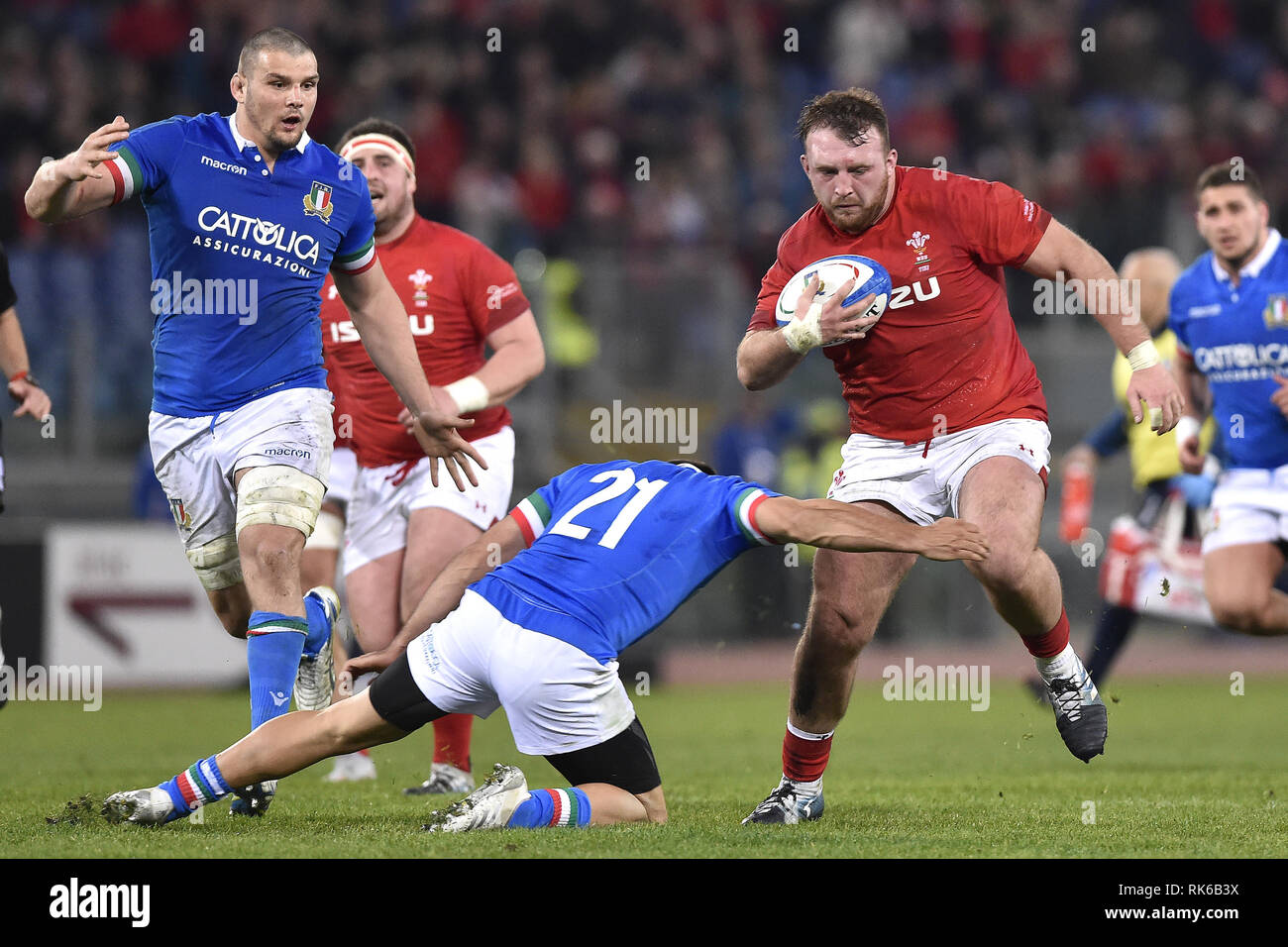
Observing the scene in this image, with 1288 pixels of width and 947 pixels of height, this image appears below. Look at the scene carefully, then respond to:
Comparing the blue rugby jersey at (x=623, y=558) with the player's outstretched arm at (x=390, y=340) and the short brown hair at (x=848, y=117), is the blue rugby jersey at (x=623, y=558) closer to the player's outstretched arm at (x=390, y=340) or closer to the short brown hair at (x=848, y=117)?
the player's outstretched arm at (x=390, y=340)

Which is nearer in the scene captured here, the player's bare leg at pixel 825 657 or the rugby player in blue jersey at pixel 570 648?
the rugby player in blue jersey at pixel 570 648

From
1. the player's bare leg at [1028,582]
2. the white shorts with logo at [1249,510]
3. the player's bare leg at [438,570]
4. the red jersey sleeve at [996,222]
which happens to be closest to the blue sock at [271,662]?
the player's bare leg at [438,570]

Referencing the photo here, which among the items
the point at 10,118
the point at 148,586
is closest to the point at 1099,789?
the point at 148,586

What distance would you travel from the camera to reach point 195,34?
1566cm

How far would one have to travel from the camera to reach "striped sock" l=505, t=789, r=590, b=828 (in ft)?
17.0

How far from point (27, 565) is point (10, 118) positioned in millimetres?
5428

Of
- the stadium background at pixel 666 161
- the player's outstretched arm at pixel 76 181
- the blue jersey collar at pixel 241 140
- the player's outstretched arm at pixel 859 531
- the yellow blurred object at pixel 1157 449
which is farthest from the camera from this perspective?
the stadium background at pixel 666 161

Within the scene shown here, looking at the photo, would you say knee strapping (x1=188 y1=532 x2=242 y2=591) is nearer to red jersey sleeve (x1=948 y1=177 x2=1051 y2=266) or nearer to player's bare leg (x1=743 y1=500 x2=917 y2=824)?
player's bare leg (x1=743 y1=500 x2=917 y2=824)

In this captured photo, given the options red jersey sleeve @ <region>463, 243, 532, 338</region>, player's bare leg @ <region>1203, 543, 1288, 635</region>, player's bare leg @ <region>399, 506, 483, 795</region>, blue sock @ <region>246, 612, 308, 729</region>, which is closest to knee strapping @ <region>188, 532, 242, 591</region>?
blue sock @ <region>246, 612, 308, 729</region>

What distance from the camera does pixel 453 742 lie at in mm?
7238

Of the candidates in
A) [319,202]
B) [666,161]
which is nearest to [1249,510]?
[319,202]

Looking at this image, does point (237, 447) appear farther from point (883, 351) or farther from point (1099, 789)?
point (1099, 789)

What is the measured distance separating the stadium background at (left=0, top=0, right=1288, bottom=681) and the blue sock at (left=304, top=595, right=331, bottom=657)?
6.26m

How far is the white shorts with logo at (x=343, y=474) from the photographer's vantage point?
7566 millimetres
